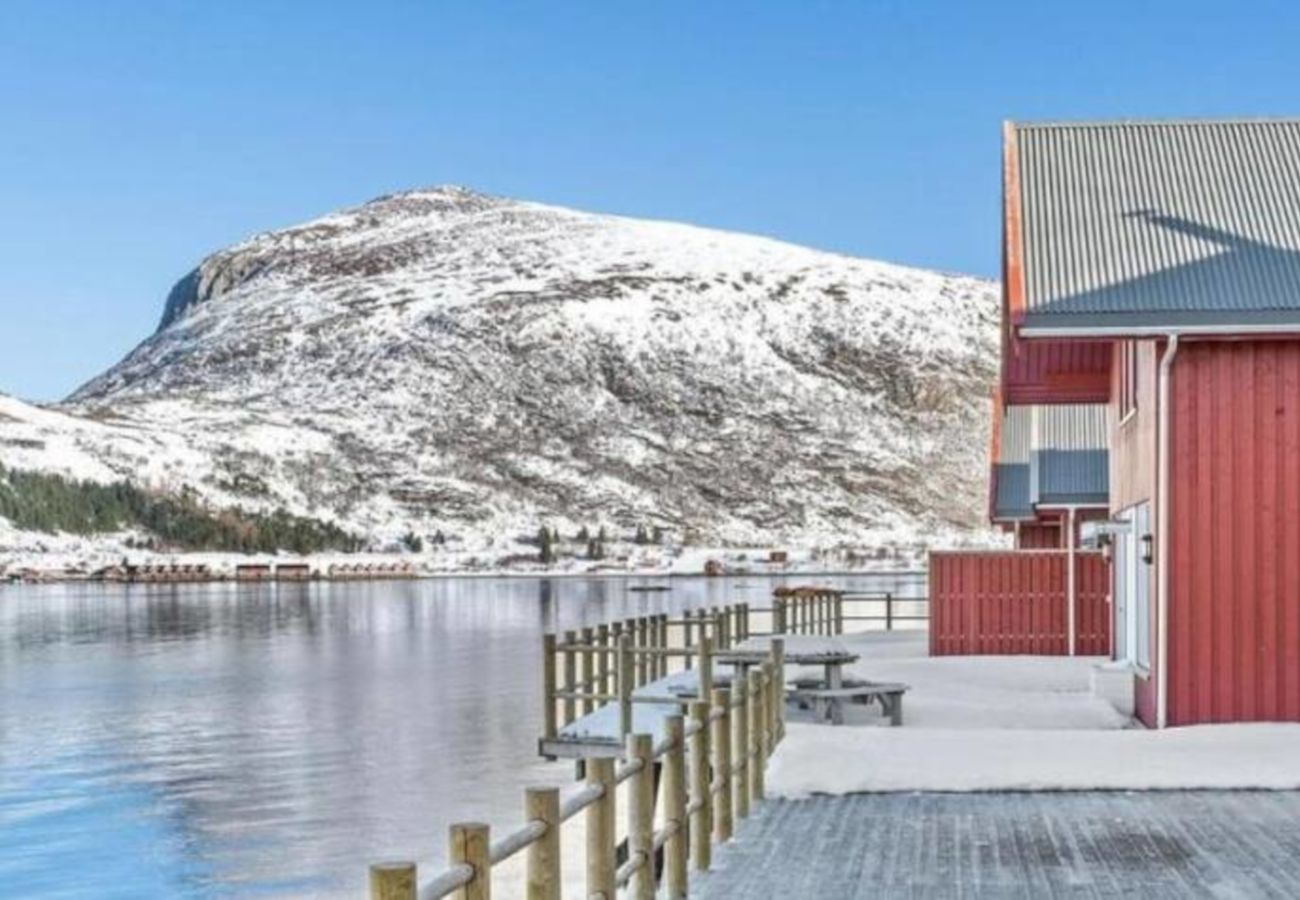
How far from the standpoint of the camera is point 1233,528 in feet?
59.0

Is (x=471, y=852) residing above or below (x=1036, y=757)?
above

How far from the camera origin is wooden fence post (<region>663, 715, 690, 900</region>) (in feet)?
34.7

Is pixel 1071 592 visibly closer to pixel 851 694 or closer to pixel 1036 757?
pixel 851 694

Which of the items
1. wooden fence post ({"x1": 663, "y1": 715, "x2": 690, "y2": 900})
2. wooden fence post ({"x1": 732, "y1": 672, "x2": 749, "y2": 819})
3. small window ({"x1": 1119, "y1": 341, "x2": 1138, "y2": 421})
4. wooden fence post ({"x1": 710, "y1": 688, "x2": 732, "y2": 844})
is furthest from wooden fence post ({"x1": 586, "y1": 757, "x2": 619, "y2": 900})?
small window ({"x1": 1119, "y1": 341, "x2": 1138, "y2": 421})

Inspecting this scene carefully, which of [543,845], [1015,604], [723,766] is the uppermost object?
[543,845]

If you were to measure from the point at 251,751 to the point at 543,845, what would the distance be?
21.6 m

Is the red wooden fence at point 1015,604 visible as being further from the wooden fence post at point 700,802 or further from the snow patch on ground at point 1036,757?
the wooden fence post at point 700,802

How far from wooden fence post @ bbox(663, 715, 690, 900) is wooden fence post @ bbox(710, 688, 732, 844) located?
862mm

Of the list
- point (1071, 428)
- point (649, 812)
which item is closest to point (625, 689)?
point (649, 812)

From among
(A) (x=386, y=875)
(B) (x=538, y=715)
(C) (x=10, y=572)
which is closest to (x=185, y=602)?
(C) (x=10, y=572)

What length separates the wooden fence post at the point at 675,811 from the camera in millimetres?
10564

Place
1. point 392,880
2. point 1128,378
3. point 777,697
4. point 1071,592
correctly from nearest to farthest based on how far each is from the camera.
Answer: point 392,880 < point 777,697 < point 1128,378 < point 1071,592

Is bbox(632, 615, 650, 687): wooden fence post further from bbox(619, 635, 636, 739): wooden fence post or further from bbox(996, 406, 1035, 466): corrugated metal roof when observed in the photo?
bbox(996, 406, 1035, 466): corrugated metal roof

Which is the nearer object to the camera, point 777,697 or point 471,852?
point 471,852
